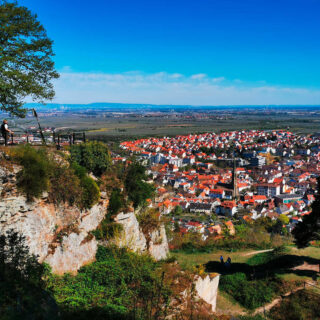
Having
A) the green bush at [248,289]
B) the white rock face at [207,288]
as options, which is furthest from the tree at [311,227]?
the white rock face at [207,288]

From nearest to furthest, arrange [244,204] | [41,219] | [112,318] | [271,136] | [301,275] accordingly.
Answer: [112,318], [41,219], [301,275], [244,204], [271,136]

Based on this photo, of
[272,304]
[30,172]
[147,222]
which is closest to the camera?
[30,172]

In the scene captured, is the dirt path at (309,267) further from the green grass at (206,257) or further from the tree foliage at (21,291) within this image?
the tree foliage at (21,291)

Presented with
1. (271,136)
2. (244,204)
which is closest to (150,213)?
(244,204)

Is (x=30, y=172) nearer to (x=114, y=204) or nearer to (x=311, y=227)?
(x=114, y=204)

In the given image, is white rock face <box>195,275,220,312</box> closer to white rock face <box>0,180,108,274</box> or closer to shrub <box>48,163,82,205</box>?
white rock face <box>0,180,108,274</box>

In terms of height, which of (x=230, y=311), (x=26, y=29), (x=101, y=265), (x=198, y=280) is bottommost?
(x=230, y=311)

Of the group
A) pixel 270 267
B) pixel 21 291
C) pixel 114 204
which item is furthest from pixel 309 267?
pixel 21 291

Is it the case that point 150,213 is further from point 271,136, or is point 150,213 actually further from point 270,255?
point 271,136
